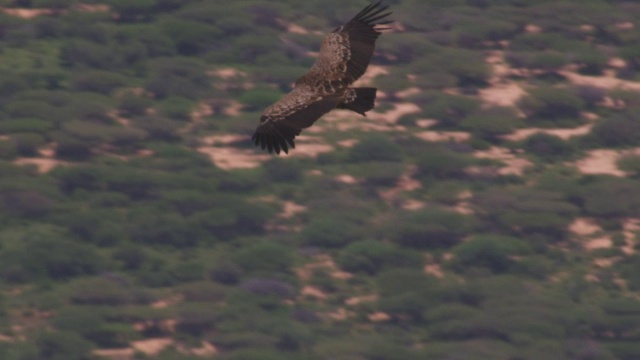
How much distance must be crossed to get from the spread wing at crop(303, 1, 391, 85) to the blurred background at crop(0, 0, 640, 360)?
769 inches

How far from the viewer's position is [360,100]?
19094mm

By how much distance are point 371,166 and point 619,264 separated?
29.0 ft

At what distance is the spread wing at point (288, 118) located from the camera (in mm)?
18656

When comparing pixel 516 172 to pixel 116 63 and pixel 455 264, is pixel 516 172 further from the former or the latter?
pixel 116 63

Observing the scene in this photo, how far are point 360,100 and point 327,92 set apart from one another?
21.4 inches

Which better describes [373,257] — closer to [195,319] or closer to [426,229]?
[426,229]

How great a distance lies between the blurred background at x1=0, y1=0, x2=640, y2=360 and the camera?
42.6 metres

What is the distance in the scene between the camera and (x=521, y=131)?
54469 millimetres

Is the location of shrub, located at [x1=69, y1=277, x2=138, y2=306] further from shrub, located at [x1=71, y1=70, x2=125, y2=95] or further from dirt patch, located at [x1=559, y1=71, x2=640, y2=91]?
dirt patch, located at [x1=559, y1=71, x2=640, y2=91]

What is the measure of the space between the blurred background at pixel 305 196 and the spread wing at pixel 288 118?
21367 millimetres

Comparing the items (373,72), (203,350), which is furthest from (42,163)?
(373,72)

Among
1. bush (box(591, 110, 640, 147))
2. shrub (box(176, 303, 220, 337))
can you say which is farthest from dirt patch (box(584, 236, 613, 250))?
shrub (box(176, 303, 220, 337))

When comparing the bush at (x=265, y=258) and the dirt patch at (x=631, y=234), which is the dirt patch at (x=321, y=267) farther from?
the dirt patch at (x=631, y=234)

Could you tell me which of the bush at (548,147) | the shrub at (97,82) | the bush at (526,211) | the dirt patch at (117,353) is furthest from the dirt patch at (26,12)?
the dirt patch at (117,353)
